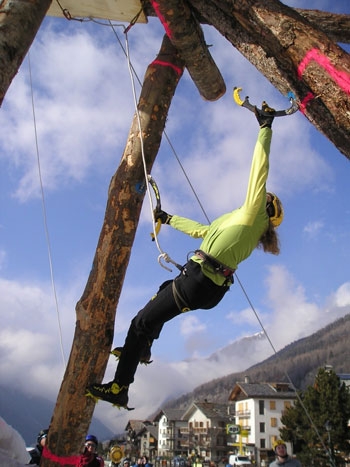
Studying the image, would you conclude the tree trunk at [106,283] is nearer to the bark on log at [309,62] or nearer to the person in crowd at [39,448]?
the person in crowd at [39,448]

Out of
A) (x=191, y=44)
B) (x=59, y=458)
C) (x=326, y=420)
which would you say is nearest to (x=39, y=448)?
(x=59, y=458)

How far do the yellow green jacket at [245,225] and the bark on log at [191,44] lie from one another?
2059mm

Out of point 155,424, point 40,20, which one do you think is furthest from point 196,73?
point 155,424

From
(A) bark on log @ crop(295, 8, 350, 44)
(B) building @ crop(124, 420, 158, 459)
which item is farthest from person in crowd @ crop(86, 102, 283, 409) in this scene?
(B) building @ crop(124, 420, 158, 459)

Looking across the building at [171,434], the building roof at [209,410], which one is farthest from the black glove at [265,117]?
the building at [171,434]

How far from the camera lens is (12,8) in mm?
3391

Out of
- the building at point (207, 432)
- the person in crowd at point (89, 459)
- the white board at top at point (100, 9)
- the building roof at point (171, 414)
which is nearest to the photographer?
the white board at top at point (100, 9)

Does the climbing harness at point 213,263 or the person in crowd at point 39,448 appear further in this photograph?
the person in crowd at point 39,448

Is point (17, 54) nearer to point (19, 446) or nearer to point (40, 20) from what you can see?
point (40, 20)

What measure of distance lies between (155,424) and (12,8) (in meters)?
86.8

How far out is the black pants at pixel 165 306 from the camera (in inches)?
116

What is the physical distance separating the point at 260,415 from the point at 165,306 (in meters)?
59.6

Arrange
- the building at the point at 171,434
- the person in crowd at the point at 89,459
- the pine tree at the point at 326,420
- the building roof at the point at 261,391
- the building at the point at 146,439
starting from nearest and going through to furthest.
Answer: the person in crowd at the point at 89,459 < the pine tree at the point at 326,420 < the building roof at the point at 261,391 < the building at the point at 171,434 < the building at the point at 146,439

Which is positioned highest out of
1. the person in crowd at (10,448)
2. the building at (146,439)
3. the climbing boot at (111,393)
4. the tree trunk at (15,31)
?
the tree trunk at (15,31)
